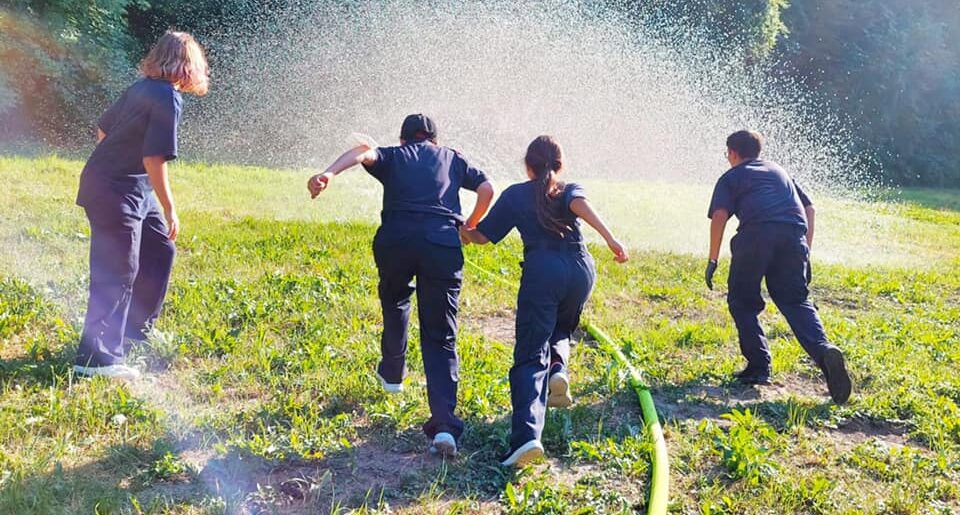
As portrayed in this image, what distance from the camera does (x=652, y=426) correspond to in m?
4.29

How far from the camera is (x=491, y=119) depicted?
1930 centimetres

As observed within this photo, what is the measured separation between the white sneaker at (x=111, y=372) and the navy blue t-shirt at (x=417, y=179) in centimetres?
183

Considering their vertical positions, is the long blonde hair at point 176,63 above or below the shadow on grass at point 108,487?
above

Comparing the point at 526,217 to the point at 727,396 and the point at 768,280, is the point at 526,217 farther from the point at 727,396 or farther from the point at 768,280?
the point at 768,280

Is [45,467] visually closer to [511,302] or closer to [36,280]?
[36,280]

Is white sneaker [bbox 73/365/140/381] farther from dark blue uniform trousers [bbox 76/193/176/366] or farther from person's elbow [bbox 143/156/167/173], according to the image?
person's elbow [bbox 143/156/167/173]

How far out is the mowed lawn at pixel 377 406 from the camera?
3545 millimetres

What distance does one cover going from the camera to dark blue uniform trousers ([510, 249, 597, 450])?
13.3ft

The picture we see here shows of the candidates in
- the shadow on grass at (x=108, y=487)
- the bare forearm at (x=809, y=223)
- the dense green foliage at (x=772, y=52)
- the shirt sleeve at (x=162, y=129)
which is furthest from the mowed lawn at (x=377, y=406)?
the dense green foliage at (x=772, y=52)

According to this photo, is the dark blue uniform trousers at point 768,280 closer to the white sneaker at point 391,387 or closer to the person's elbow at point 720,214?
the person's elbow at point 720,214

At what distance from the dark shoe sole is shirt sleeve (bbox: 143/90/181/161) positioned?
4328mm

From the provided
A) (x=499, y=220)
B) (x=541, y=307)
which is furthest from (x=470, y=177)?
(x=541, y=307)

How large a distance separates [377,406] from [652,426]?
159 centimetres

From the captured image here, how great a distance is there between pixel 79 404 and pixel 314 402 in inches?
48.8
